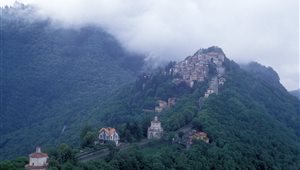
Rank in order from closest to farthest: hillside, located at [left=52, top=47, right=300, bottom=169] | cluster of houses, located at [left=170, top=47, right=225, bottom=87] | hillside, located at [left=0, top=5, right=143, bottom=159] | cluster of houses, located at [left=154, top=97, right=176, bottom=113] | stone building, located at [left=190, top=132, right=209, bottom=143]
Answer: hillside, located at [left=52, top=47, right=300, bottom=169], stone building, located at [left=190, top=132, right=209, bottom=143], cluster of houses, located at [left=154, top=97, right=176, bottom=113], cluster of houses, located at [left=170, top=47, right=225, bottom=87], hillside, located at [left=0, top=5, right=143, bottom=159]

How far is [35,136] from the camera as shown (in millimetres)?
106312

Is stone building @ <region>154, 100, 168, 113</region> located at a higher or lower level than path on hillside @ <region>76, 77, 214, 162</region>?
higher

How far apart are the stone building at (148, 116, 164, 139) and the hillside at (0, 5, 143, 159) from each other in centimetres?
2421

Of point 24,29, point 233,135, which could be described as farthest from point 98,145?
point 24,29

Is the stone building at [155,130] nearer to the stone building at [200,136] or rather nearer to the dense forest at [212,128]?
the dense forest at [212,128]

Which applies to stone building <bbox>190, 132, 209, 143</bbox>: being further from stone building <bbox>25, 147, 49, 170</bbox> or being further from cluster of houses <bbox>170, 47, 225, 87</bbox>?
cluster of houses <bbox>170, 47, 225, 87</bbox>

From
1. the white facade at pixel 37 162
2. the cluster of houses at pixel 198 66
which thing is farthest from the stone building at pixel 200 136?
the cluster of houses at pixel 198 66

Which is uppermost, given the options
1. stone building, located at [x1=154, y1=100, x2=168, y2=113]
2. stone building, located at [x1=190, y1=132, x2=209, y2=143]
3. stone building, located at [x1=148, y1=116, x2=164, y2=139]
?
stone building, located at [x1=154, y1=100, x2=168, y2=113]

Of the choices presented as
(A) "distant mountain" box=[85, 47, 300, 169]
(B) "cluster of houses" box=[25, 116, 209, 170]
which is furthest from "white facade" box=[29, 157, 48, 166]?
(A) "distant mountain" box=[85, 47, 300, 169]

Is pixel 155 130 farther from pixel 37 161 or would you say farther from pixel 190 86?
pixel 190 86

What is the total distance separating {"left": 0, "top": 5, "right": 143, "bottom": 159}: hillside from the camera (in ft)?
369

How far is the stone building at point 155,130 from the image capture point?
220 ft

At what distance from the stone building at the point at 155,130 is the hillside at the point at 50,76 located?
2421 centimetres

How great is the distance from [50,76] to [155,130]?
313 feet
